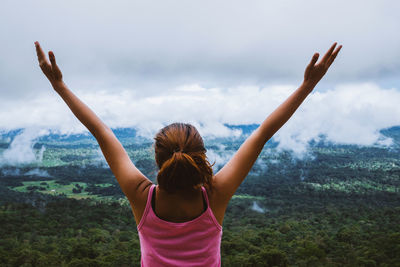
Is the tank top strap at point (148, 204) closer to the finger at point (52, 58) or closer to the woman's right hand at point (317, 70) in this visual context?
the finger at point (52, 58)

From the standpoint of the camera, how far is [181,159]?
3.74 ft

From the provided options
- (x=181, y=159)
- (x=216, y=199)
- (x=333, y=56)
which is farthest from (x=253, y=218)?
(x=181, y=159)

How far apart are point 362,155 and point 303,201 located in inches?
4617

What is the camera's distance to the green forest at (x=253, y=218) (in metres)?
23.9

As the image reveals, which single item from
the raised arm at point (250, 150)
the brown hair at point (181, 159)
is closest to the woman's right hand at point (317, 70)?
the raised arm at point (250, 150)

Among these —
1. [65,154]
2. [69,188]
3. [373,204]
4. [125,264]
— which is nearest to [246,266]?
[125,264]

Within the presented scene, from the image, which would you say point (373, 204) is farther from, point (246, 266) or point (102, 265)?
point (102, 265)

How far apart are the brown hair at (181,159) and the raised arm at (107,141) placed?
0.11 metres

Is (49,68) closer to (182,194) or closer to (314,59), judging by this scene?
(182,194)

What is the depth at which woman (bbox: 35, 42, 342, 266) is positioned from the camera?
117 cm

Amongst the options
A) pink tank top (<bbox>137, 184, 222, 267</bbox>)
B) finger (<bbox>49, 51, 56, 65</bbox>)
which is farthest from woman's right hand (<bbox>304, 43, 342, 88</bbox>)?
finger (<bbox>49, 51, 56, 65</bbox>)

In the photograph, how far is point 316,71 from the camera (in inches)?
54.2

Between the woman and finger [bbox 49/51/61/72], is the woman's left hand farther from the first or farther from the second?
the woman

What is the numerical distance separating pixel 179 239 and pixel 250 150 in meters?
0.47
